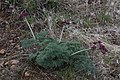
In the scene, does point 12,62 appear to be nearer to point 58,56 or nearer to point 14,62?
point 14,62

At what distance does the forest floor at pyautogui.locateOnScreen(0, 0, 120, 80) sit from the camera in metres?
2.51

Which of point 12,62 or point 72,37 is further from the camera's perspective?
point 72,37

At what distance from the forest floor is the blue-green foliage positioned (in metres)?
0.11

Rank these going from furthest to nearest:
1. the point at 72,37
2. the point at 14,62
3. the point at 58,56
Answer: the point at 72,37 < the point at 14,62 < the point at 58,56

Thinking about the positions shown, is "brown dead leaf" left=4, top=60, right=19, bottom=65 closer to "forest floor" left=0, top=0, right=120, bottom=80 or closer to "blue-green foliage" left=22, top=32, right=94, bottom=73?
"forest floor" left=0, top=0, right=120, bottom=80

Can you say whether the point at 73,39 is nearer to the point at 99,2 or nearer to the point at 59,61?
the point at 59,61

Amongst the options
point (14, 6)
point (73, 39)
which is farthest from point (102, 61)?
point (14, 6)

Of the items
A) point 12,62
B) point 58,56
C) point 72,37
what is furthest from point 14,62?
point 72,37

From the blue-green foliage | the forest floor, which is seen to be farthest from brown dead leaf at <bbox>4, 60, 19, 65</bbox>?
the blue-green foliage

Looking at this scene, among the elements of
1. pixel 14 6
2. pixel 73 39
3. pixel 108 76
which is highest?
pixel 14 6

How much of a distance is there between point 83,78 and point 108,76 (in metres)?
0.22

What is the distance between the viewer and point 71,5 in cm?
324

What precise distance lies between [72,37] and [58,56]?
20.6 inches

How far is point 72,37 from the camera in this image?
2.88 m
